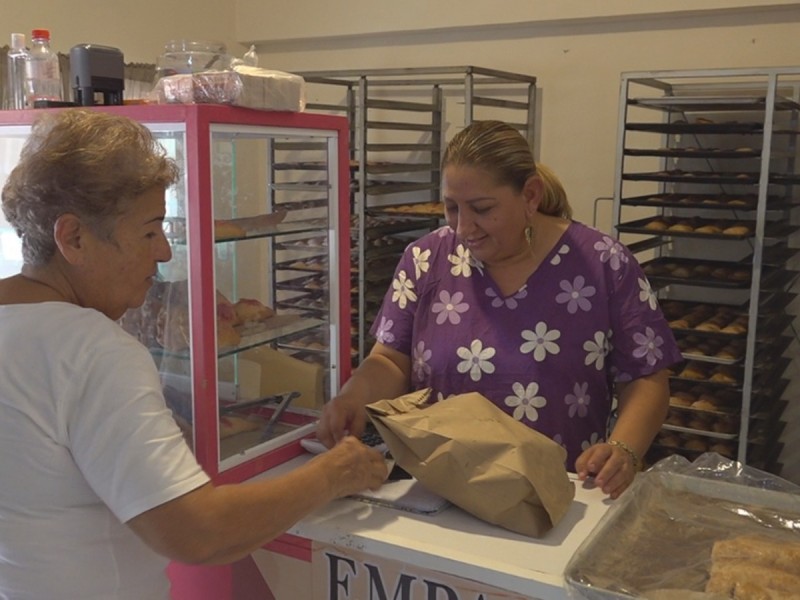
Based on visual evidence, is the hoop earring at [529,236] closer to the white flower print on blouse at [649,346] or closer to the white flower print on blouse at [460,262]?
the white flower print on blouse at [460,262]

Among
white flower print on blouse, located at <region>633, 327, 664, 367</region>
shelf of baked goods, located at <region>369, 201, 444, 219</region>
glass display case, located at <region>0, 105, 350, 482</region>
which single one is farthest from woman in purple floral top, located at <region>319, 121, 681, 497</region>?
shelf of baked goods, located at <region>369, 201, 444, 219</region>

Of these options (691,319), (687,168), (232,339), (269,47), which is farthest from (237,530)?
(269,47)

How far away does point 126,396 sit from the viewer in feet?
3.37

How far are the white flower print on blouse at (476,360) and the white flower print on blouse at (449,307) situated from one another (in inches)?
2.6

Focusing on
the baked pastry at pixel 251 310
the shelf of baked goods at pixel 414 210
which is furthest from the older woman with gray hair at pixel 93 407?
the shelf of baked goods at pixel 414 210

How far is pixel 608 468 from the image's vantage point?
4.81ft

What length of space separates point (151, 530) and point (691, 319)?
2409 mm

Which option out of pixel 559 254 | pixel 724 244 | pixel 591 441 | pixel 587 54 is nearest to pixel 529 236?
pixel 559 254

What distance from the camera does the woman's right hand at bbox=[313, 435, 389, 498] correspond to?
51.8 inches

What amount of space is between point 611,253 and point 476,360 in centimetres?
36

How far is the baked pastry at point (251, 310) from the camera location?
5.54ft

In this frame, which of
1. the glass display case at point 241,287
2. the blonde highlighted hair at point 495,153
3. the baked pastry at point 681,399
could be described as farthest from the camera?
the baked pastry at point 681,399

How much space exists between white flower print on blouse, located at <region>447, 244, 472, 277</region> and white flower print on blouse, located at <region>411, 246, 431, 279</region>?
0.05 metres

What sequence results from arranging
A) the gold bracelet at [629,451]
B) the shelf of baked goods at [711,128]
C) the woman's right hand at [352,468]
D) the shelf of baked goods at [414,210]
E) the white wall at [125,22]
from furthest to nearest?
the shelf of baked goods at [414,210] < the white wall at [125,22] < the shelf of baked goods at [711,128] < the gold bracelet at [629,451] < the woman's right hand at [352,468]
